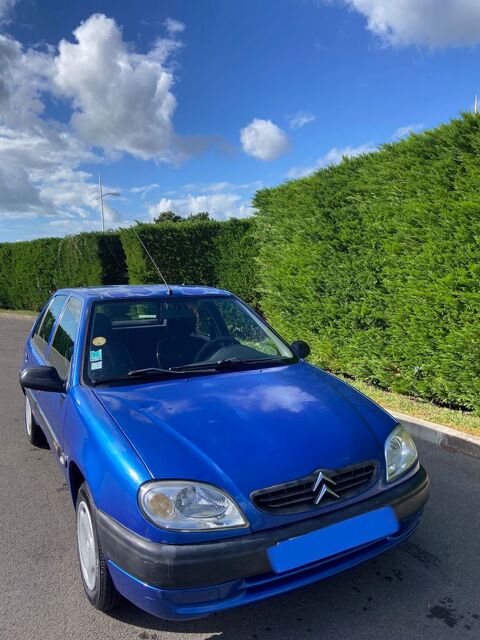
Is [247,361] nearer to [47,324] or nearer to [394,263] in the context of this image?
[47,324]

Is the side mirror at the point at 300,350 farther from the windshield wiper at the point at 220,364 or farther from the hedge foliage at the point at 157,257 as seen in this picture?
the hedge foliage at the point at 157,257

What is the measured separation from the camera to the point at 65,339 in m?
3.67

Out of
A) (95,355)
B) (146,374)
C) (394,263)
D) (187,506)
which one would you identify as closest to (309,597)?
(187,506)

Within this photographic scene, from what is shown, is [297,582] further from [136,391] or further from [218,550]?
[136,391]

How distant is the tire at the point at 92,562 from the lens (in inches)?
92.8

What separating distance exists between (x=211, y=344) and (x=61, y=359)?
3.56 feet

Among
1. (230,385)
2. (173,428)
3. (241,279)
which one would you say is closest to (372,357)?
(230,385)

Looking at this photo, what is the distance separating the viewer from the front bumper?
1.97 metres

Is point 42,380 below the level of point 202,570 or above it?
above

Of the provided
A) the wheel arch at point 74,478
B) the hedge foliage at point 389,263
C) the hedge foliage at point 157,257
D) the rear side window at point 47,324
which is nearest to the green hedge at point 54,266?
the hedge foliage at point 157,257

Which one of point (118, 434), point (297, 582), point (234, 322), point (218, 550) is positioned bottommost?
point (297, 582)

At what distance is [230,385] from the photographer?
9.53ft

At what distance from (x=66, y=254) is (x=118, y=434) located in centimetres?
1666

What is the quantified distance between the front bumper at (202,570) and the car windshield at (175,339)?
112 cm
